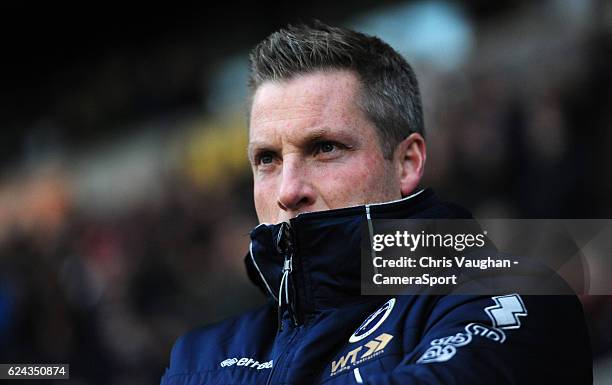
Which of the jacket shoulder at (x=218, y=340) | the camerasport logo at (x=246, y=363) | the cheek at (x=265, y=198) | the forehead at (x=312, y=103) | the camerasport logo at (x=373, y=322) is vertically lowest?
the camerasport logo at (x=246, y=363)

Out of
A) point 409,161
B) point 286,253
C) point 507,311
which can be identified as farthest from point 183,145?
point 507,311

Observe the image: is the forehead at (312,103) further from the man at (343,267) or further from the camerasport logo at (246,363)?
the camerasport logo at (246,363)

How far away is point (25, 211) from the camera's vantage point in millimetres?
9312

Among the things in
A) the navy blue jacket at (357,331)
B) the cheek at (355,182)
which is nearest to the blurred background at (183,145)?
the cheek at (355,182)

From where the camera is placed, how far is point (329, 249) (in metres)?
1.94

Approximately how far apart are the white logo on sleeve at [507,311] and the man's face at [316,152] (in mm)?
454

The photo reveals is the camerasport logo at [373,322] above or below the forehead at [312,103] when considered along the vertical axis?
below

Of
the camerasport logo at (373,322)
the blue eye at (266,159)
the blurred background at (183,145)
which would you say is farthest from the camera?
the blurred background at (183,145)

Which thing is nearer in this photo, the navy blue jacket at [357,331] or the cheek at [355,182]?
the navy blue jacket at [357,331]

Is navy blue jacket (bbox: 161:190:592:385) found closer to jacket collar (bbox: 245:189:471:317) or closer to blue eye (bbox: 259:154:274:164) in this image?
jacket collar (bbox: 245:189:471:317)

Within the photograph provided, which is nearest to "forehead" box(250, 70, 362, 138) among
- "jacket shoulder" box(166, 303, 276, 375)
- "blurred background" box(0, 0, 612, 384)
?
"jacket shoulder" box(166, 303, 276, 375)

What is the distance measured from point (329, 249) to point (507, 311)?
41 centimetres

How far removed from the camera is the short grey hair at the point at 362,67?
2.16 m

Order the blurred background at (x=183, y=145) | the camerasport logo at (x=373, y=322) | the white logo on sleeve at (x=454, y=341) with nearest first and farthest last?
the white logo on sleeve at (x=454, y=341) → the camerasport logo at (x=373, y=322) → the blurred background at (x=183, y=145)
